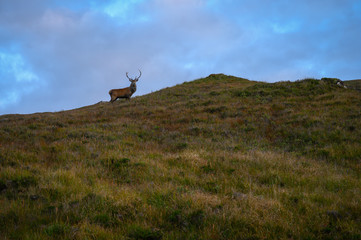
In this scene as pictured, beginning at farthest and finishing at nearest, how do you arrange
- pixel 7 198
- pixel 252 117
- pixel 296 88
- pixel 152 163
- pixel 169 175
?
pixel 296 88 < pixel 252 117 < pixel 152 163 < pixel 169 175 < pixel 7 198

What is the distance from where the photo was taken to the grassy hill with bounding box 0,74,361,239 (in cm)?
354

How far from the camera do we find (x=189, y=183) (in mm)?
5461

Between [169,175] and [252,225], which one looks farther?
[169,175]

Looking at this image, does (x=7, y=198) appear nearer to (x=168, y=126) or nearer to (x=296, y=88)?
(x=168, y=126)

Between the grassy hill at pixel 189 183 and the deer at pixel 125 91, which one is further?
the deer at pixel 125 91

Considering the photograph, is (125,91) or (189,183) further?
(125,91)

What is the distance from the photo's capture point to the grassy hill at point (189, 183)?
3.54 metres

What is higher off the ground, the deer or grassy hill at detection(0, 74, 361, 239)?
the deer

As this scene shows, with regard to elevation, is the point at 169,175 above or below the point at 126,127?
below

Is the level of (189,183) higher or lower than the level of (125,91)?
lower

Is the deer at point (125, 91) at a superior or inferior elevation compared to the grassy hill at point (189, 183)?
superior

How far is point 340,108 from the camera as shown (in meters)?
12.7

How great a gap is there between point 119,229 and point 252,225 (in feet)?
6.39

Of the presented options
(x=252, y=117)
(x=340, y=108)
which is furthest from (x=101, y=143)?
(x=340, y=108)
